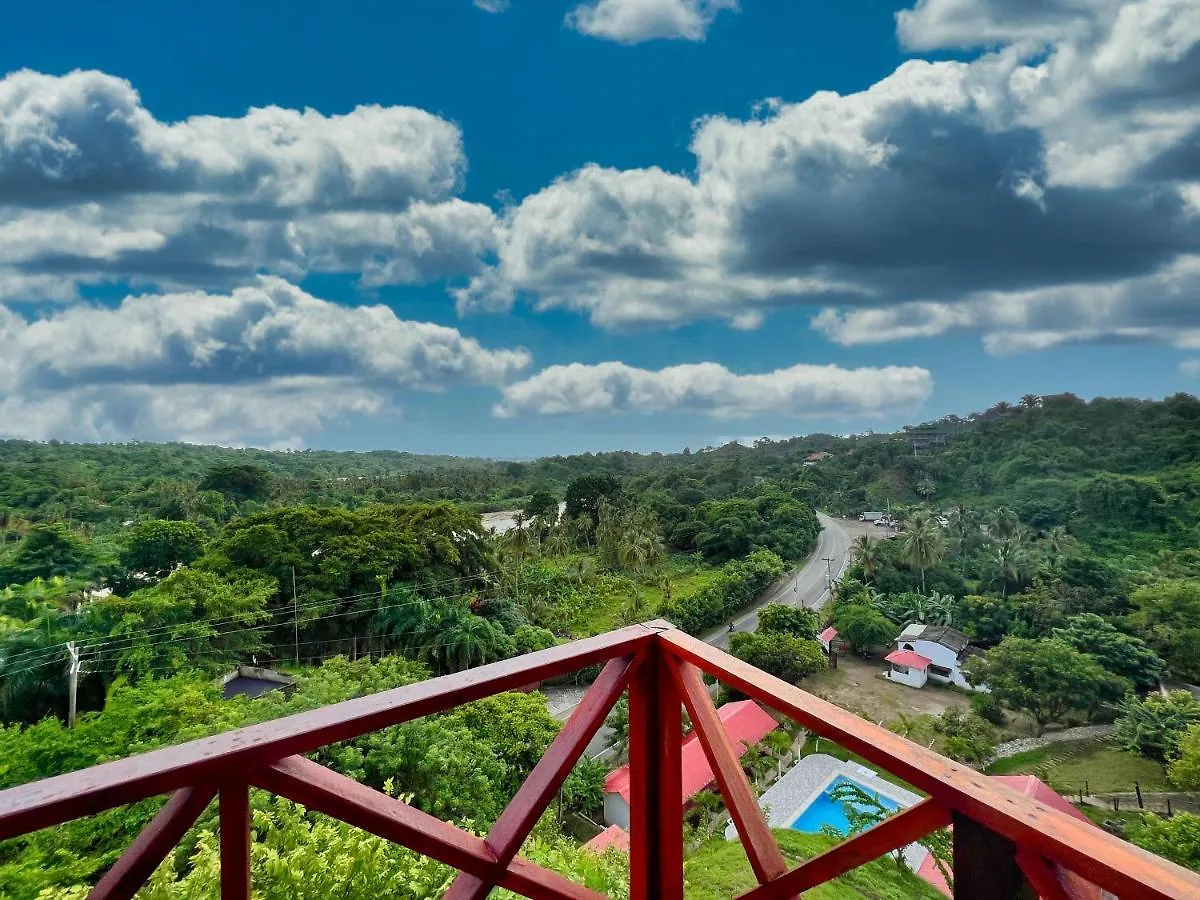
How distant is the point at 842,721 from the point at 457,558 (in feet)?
58.1

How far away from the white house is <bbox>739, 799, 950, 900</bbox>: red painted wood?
20716mm

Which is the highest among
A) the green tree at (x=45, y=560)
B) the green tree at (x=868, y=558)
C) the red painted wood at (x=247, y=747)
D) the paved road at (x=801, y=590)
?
the red painted wood at (x=247, y=747)

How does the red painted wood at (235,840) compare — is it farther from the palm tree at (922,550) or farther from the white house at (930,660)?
the palm tree at (922,550)

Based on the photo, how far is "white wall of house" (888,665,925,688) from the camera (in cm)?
1900

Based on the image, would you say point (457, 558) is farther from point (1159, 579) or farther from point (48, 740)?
point (1159, 579)

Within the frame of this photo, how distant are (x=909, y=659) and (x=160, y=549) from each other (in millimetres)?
20904

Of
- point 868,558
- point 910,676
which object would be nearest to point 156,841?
point 910,676

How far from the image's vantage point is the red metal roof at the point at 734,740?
386 inches

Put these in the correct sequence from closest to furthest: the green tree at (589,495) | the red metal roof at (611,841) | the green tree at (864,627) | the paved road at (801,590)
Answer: the red metal roof at (611,841)
the paved road at (801,590)
the green tree at (864,627)
the green tree at (589,495)

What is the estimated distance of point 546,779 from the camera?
1079 millimetres

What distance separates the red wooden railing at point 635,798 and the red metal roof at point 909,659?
2057cm

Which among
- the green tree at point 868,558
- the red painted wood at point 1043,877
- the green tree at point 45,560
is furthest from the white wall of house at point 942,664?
the green tree at point 45,560

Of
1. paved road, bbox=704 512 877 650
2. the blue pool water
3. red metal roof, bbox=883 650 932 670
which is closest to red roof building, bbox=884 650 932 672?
red metal roof, bbox=883 650 932 670

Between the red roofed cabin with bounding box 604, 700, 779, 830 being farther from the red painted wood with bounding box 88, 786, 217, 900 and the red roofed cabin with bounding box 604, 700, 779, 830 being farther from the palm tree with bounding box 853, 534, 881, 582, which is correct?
the palm tree with bounding box 853, 534, 881, 582
